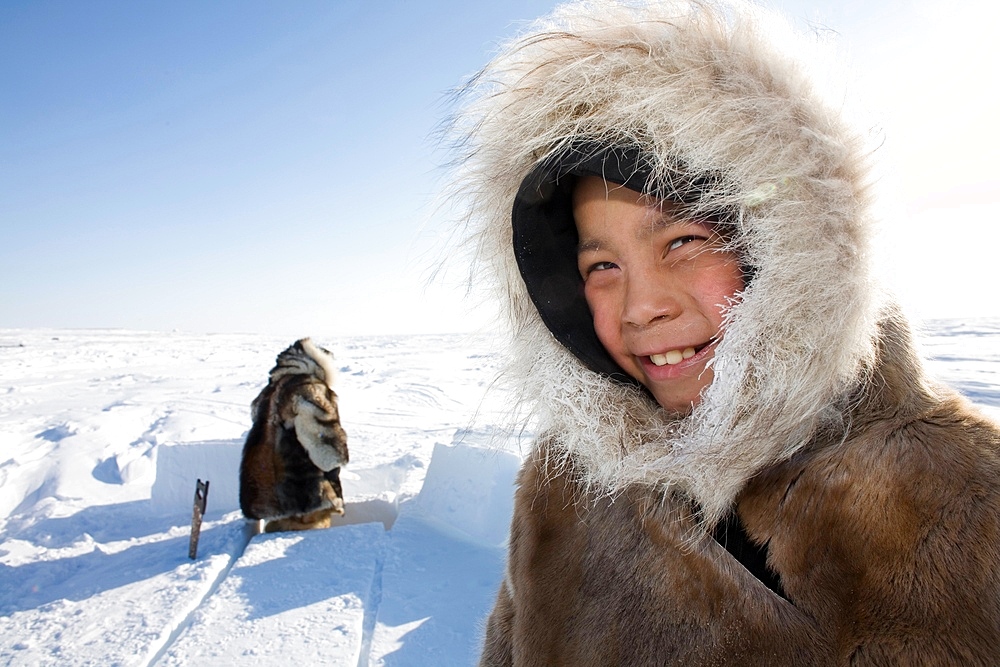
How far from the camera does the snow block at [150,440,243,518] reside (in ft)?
14.9

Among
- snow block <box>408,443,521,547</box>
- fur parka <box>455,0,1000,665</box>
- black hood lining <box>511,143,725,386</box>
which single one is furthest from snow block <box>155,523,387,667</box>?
black hood lining <box>511,143,725,386</box>

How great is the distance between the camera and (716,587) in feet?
2.57

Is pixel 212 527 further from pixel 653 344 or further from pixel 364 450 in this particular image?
pixel 653 344

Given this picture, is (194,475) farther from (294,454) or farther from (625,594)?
(625,594)

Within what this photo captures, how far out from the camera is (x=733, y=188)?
88cm

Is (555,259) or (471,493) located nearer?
(555,259)

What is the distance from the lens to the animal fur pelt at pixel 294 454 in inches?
154

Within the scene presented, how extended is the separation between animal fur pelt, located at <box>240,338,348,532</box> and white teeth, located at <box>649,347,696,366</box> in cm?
357

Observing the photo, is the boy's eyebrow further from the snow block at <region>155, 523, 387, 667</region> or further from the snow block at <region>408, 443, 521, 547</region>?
the snow block at <region>408, 443, 521, 547</region>

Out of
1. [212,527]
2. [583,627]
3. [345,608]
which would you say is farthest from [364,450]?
[583,627]

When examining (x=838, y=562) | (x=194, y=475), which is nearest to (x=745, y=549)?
(x=838, y=562)

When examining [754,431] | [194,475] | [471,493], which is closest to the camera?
[754,431]

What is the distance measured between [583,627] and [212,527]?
3.92 metres

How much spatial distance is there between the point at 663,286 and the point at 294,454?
377 centimetres
